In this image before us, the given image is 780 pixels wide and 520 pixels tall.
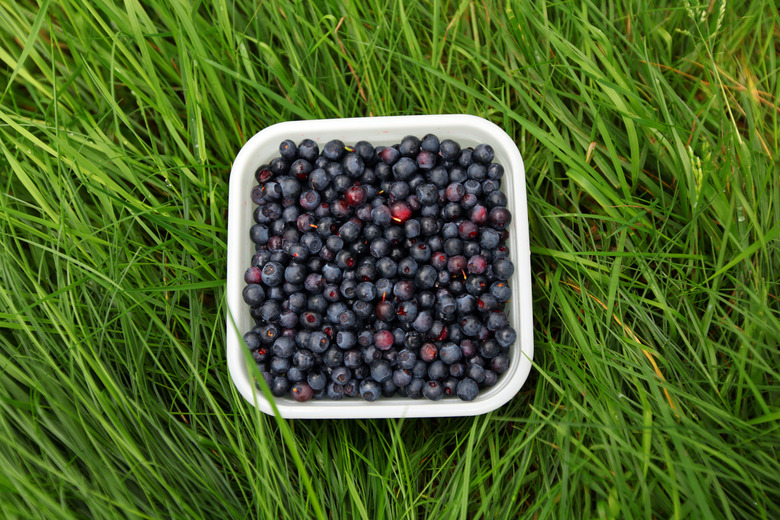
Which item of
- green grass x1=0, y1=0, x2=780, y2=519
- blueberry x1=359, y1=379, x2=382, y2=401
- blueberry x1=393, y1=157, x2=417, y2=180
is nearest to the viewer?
green grass x1=0, y1=0, x2=780, y2=519

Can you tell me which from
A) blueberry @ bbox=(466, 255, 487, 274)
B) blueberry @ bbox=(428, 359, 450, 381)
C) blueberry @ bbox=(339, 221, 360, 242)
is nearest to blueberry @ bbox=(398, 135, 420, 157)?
blueberry @ bbox=(339, 221, 360, 242)

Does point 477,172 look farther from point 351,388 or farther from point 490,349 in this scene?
point 351,388

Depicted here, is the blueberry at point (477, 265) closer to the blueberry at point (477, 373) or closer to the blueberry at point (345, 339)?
the blueberry at point (477, 373)

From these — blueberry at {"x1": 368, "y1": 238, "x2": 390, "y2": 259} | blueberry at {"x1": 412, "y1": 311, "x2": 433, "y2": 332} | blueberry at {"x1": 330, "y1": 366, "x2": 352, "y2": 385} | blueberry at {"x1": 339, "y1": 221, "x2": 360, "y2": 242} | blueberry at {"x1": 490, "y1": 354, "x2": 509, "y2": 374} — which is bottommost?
blueberry at {"x1": 490, "y1": 354, "x2": 509, "y2": 374}

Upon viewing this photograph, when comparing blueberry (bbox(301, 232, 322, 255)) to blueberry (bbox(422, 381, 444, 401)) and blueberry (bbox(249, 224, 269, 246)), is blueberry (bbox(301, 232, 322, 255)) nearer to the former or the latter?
blueberry (bbox(249, 224, 269, 246))

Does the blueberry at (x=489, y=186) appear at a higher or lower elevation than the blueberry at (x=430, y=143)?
lower

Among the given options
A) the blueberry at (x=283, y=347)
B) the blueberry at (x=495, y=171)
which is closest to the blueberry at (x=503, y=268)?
the blueberry at (x=495, y=171)

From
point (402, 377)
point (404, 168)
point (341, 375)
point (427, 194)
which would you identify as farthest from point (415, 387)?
point (404, 168)

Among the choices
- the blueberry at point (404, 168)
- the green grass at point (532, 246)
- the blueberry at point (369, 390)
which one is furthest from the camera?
the blueberry at point (404, 168)
